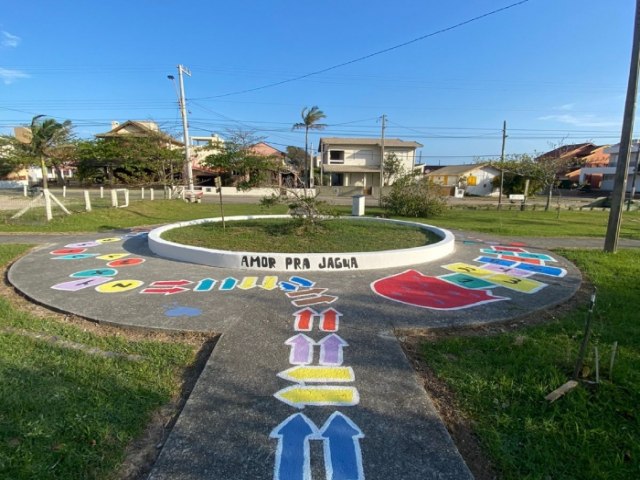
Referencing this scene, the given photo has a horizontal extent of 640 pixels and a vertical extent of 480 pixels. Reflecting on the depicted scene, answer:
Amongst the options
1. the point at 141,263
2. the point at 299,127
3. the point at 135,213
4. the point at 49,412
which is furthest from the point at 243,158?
the point at 49,412

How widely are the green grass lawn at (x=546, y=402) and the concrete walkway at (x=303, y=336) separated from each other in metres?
0.39

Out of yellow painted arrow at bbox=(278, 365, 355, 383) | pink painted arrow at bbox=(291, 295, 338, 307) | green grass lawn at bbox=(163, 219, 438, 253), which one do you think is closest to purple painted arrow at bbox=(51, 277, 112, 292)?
green grass lawn at bbox=(163, 219, 438, 253)

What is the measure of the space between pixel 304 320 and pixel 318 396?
1568mm

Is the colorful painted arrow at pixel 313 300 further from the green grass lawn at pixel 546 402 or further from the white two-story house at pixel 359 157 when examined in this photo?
the white two-story house at pixel 359 157

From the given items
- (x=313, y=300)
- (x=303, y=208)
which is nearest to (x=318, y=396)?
(x=313, y=300)

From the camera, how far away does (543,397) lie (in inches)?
114

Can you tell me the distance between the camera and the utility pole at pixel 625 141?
7.94 meters

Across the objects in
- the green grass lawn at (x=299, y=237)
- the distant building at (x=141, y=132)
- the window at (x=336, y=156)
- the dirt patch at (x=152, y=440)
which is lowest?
the dirt patch at (x=152, y=440)

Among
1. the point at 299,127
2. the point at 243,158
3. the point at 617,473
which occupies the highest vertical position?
the point at 299,127

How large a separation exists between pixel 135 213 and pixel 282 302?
13907 mm

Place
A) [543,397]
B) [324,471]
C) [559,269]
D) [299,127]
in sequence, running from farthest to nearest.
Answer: [299,127]
[559,269]
[543,397]
[324,471]

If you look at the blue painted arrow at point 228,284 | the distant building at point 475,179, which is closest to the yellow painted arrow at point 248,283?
the blue painted arrow at point 228,284

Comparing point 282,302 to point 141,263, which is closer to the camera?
point 282,302

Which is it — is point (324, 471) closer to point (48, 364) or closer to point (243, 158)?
point (48, 364)
